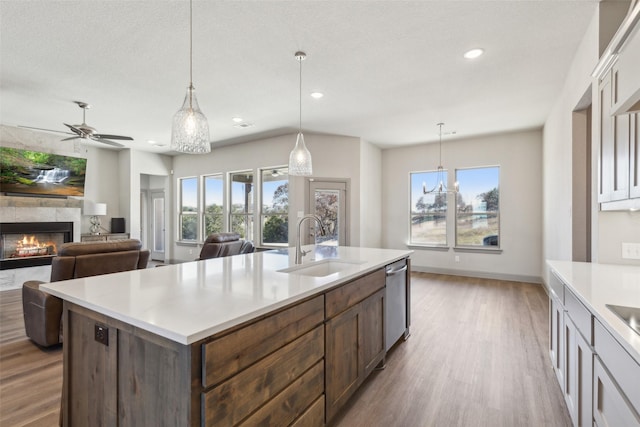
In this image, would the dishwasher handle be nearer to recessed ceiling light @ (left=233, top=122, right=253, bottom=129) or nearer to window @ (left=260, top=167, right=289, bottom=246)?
window @ (left=260, top=167, right=289, bottom=246)

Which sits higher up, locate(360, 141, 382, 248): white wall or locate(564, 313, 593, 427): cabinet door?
locate(360, 141, 382, 248): white wall

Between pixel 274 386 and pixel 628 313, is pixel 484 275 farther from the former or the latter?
pixel 274 386

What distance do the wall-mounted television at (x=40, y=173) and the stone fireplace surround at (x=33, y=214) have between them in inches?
6.2

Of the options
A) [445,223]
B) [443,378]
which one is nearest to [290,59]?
[443,378]

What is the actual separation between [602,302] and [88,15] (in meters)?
3.88

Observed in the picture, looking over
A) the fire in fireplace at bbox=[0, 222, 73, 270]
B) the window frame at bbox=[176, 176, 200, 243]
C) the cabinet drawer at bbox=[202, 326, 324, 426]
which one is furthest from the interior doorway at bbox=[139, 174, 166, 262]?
the cabinet drawer at bbox=[202, 326, 324, 426]

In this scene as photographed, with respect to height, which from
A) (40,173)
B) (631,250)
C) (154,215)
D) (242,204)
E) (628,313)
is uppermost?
(40,173)

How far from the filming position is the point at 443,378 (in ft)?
7.93

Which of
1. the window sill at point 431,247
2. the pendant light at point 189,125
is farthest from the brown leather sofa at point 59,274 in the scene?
the window sill at point 431,247

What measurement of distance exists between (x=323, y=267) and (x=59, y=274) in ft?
7.76

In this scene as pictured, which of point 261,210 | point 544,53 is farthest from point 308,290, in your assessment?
point 261,210

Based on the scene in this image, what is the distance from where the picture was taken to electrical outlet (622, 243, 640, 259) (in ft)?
7.13

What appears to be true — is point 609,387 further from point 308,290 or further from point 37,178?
point 37,178

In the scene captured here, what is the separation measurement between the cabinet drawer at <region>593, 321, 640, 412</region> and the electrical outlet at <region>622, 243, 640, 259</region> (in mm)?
1337
